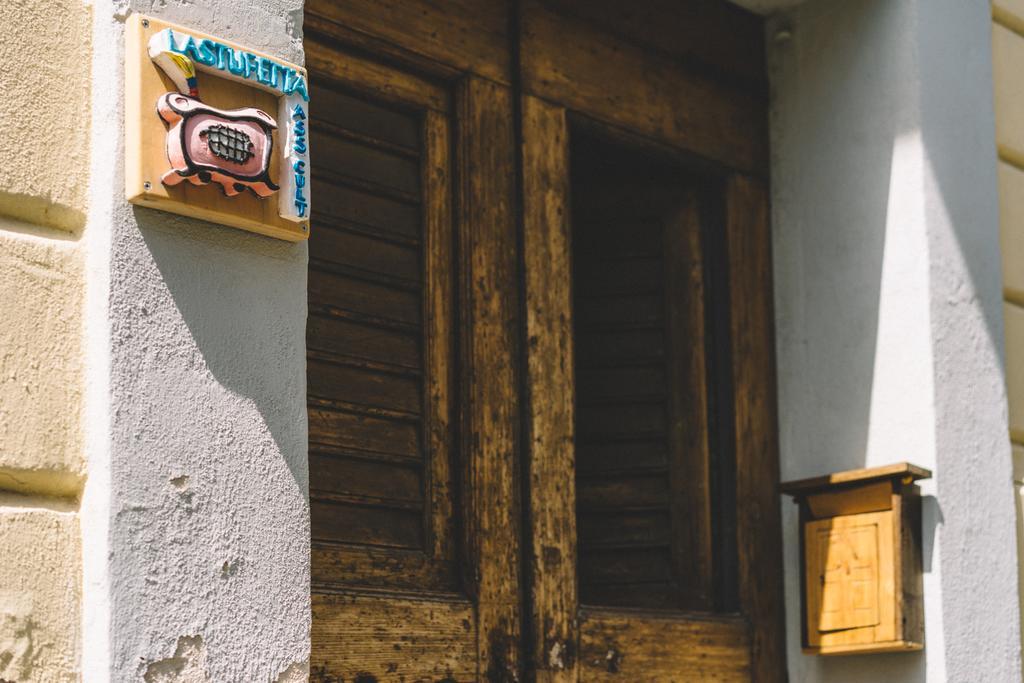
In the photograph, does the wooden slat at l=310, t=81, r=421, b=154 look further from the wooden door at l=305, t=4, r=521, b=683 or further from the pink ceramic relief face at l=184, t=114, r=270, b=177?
the pink ceramic relief face at l=184, t=114, r=270, b=177

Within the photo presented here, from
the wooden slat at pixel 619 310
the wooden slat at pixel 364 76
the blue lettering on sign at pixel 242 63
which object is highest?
the wooden slat at pixel 364 76

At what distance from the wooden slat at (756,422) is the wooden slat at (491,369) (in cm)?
85

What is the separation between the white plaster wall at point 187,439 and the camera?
260 cm

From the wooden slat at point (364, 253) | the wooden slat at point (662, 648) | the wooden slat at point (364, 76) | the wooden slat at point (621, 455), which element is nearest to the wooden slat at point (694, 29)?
the wooden slat at point (364, 76)

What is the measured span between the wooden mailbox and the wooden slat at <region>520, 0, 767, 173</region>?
3.33 feet

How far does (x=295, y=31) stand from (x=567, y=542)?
1465 millimetres

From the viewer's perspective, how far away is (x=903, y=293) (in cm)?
431

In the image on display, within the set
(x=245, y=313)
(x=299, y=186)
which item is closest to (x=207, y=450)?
(x=245, y=313)

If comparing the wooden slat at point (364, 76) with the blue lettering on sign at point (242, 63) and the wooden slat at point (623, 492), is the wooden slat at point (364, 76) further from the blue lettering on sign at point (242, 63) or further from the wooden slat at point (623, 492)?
the wooden slat at point (623, 492)

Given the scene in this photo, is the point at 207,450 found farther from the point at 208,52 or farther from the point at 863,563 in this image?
the point at 863,563

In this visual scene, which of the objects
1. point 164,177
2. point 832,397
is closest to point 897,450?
point 832,397

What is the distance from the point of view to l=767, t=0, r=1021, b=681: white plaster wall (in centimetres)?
421

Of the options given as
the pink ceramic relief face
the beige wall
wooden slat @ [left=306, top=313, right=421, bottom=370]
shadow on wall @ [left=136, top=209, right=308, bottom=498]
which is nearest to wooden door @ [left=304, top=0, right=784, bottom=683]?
wooden slat @ [left=306, top=313, right=421, bottom=370]

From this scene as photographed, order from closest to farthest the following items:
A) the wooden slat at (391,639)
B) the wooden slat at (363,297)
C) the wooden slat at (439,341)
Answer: the wooden slat at (391,639) < the wooden slat at (363,297) < the wooden slat at (439,341)
